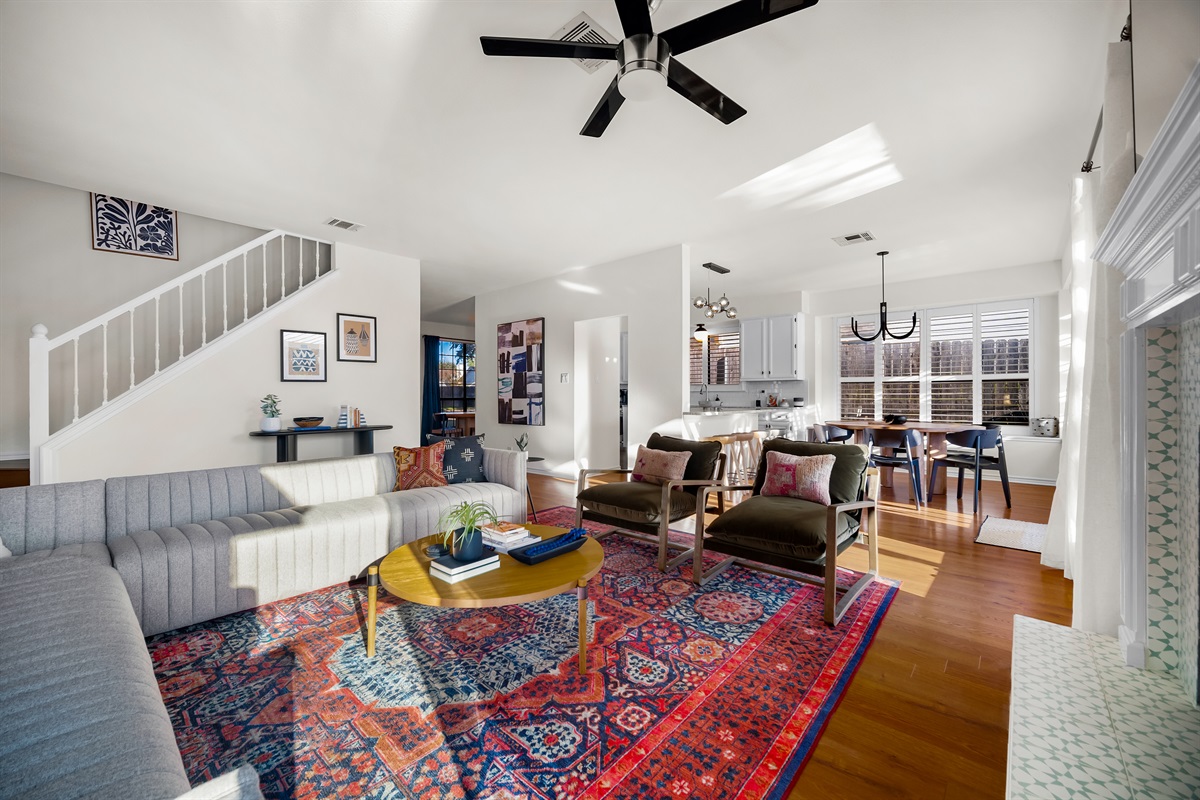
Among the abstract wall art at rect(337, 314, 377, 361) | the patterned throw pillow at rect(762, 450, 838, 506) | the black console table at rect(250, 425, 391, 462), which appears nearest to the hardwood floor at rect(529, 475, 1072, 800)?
the patterned throw pillow at rect(762, 450, 838, 506)

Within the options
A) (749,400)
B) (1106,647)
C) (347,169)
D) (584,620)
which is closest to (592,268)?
(347,169)

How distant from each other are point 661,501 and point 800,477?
→ 3.08 ft

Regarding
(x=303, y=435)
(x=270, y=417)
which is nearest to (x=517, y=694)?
(x=270, y=417)

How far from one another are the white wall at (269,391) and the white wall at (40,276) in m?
1.07

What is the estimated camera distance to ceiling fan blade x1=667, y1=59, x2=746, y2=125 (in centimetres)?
217

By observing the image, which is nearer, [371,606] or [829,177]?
[371,606]

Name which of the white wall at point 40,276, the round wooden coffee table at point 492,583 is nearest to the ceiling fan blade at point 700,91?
the round wooden coffee table at point 492,583

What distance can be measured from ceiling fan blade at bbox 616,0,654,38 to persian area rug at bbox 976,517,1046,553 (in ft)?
14.0

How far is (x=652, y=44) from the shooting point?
2006 mm

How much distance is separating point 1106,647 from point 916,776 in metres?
1.27

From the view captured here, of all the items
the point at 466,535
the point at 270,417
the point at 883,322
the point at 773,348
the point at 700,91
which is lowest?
the point at 466,535

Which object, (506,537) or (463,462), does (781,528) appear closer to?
(506,537)

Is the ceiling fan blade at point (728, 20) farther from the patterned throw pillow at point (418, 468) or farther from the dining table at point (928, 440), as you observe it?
the dining table at point (928, 440)

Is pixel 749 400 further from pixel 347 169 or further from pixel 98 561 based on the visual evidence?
pixel 98 561
